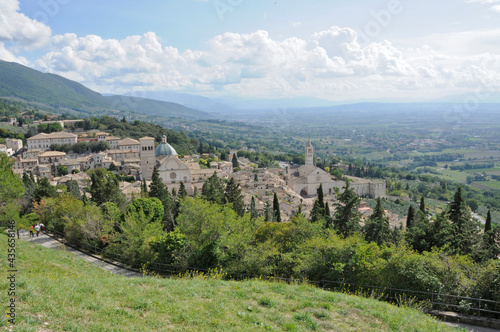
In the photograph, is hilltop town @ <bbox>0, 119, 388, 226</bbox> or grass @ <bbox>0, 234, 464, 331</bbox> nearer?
grass @ <bbox>0, 234, 464, 331</bbox>

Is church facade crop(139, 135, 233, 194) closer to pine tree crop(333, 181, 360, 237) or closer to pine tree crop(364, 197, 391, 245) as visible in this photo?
pine tree crop(333, 181, 360, 237)

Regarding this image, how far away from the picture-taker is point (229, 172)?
72188 millimetres

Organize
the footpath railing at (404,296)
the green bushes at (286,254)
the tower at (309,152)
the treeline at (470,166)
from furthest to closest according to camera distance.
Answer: the treeline at (470,166) → the tower at (309,152) → the green bushes at (286,254) → the footpath railing at (404,296)

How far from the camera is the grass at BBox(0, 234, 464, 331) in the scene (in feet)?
20.2

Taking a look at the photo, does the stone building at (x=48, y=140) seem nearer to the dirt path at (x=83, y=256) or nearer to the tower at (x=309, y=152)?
the tower at (x=309, y=152)

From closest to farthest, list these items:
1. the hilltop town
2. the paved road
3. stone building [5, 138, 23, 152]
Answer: the paved road
the hilltop town
stone building [5, 138, 23, 152]

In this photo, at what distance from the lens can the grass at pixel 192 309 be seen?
616 centimetres

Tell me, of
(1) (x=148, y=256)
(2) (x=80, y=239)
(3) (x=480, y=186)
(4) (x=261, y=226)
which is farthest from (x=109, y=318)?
(3) (x=480, y=186)

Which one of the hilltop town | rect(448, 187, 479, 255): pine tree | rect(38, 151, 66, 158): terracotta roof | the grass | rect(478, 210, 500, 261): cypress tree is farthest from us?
rect(38, 151, 66, 158): terracotta roof

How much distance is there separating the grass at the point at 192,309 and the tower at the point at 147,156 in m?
49.8

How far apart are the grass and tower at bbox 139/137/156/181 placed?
4977cm

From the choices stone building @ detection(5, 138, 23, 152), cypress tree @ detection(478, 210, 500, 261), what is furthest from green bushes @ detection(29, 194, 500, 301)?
Result: stone building @ detection(5, 138, 23, 152)

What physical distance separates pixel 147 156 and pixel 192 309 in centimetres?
5282

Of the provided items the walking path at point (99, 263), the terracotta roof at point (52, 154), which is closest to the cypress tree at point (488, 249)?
the walking path at point (99, 263)
